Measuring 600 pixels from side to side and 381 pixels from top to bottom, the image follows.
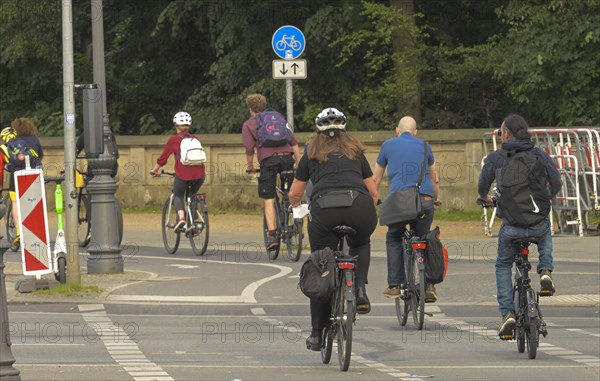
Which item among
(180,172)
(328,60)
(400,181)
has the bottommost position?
(400,181)

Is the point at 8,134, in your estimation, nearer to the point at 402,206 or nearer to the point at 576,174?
the point at 576,174

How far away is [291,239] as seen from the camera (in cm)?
1897

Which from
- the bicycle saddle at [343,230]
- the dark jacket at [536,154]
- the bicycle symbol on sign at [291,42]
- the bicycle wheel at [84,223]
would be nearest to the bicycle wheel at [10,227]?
the bicycle wheel at [84,223]

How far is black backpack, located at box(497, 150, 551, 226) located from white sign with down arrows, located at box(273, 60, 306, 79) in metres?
8.63

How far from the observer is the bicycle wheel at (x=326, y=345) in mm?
10914

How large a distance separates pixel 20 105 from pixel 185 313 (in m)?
23.5

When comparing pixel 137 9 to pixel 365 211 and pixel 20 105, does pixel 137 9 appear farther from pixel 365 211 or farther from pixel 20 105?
pixel 365 211

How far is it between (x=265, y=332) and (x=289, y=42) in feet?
28.0

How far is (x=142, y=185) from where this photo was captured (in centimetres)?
2920

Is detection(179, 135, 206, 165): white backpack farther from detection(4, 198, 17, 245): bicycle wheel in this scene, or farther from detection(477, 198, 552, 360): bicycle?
detection(477, 198, 552, 360): bicycle

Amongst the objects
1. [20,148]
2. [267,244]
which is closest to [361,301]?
[267,244]

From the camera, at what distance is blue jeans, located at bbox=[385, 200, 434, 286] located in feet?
43.9

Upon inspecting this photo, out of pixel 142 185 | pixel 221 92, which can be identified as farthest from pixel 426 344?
pixel 221 92

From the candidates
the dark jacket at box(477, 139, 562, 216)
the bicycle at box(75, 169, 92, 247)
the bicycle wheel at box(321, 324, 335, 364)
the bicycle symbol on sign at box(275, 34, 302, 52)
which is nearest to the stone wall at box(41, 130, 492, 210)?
the bicycle symbol on sign at box(275, 34, 302, 52)
